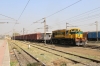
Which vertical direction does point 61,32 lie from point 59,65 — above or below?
above

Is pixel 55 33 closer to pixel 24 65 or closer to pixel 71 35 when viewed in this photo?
pixel 71 35

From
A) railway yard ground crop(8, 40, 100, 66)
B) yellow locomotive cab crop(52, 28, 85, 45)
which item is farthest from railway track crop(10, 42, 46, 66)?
yellow locomotive cab crop(52, 28, 85, 45)

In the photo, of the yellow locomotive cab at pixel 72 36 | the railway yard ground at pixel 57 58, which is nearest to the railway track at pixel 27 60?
the railway yard ground at pixel 57 58

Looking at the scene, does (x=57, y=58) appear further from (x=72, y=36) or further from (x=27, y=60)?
(x=72, y=36)

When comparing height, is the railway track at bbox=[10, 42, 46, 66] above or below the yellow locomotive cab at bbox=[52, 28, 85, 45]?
below

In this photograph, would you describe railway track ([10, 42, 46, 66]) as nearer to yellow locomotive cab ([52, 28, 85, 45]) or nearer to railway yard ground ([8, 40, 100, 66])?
railway yard ground ([8, 40, 100, 66])

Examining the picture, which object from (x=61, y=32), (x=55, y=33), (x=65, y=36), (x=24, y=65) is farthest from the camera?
(x=55, y=33)

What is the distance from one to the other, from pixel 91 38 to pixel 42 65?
45094mm

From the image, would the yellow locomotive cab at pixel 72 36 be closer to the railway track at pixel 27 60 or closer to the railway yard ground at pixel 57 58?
the railway yard ground at pixel 57 58

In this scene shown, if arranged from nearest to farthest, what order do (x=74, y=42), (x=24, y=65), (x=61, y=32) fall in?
(x=24, y=65) → (x=74, y=42) → (x=61, y=32)

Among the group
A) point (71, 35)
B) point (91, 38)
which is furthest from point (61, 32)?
point (91, 38)

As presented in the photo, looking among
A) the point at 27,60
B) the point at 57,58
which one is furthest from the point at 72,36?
the point at 27,60

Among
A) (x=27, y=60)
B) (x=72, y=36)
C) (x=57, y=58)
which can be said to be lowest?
(x=27, y=60)

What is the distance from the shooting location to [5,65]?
489 inches
